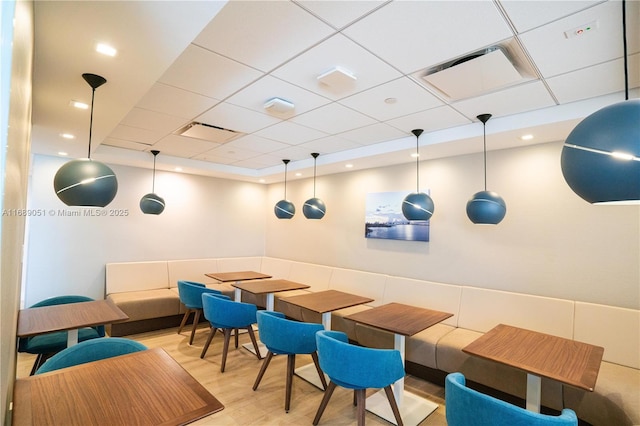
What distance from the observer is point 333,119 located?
3117mm

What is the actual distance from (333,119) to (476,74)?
1.34m

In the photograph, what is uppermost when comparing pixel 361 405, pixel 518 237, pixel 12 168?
pixel 12 168

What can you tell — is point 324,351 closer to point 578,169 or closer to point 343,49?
point 578,169

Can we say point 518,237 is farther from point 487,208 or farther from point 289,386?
point 289,386

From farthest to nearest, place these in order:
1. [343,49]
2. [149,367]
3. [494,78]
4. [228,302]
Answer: [228,302] → [494,78] → [343,49] → [149,367]

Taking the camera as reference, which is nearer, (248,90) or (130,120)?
(248,90)

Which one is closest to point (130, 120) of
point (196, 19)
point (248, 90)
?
point (248, 90)

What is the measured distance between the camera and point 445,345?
307 centimetres

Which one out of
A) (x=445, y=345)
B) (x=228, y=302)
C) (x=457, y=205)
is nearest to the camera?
(x=445, y=345)

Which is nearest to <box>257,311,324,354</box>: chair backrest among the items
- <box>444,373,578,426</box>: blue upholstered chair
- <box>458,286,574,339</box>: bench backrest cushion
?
<box>444,373,578,426</box>: blue upholstered chair

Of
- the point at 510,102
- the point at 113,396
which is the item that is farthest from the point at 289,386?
the point at 510,102

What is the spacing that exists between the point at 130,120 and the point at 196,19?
90.6 inches

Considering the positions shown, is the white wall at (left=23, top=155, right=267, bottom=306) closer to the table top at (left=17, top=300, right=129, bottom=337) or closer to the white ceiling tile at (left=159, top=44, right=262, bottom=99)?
the table top at (left=17, top=300, right=129, bottom=337)

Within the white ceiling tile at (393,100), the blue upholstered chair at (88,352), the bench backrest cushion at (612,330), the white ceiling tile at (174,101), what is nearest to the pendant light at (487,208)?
the white ceiling tile at (393,100)
